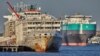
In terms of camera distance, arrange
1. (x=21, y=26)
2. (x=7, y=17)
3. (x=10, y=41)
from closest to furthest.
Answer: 1. (x=21, y=26)
2. (x=10, y=41)
3. (x=7, y=17)

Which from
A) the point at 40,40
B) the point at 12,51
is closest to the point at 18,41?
the point at 12,51

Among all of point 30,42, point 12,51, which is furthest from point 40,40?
point 12,51

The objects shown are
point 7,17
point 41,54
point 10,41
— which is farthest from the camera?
point 7,17

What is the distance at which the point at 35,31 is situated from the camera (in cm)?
12494

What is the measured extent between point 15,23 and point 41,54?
24299 mm

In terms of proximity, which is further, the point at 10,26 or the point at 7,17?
the point at 7,17

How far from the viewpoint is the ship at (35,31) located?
121 meters

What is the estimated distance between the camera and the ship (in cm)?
12144

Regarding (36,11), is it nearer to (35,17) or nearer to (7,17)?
(35,17)

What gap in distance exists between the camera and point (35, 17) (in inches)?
5340

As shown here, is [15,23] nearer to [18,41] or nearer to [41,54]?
[18,41]

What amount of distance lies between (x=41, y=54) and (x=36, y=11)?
2746 centimetres

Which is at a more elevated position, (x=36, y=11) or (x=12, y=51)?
(x=36, y=11)

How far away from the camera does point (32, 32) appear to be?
410 ft
